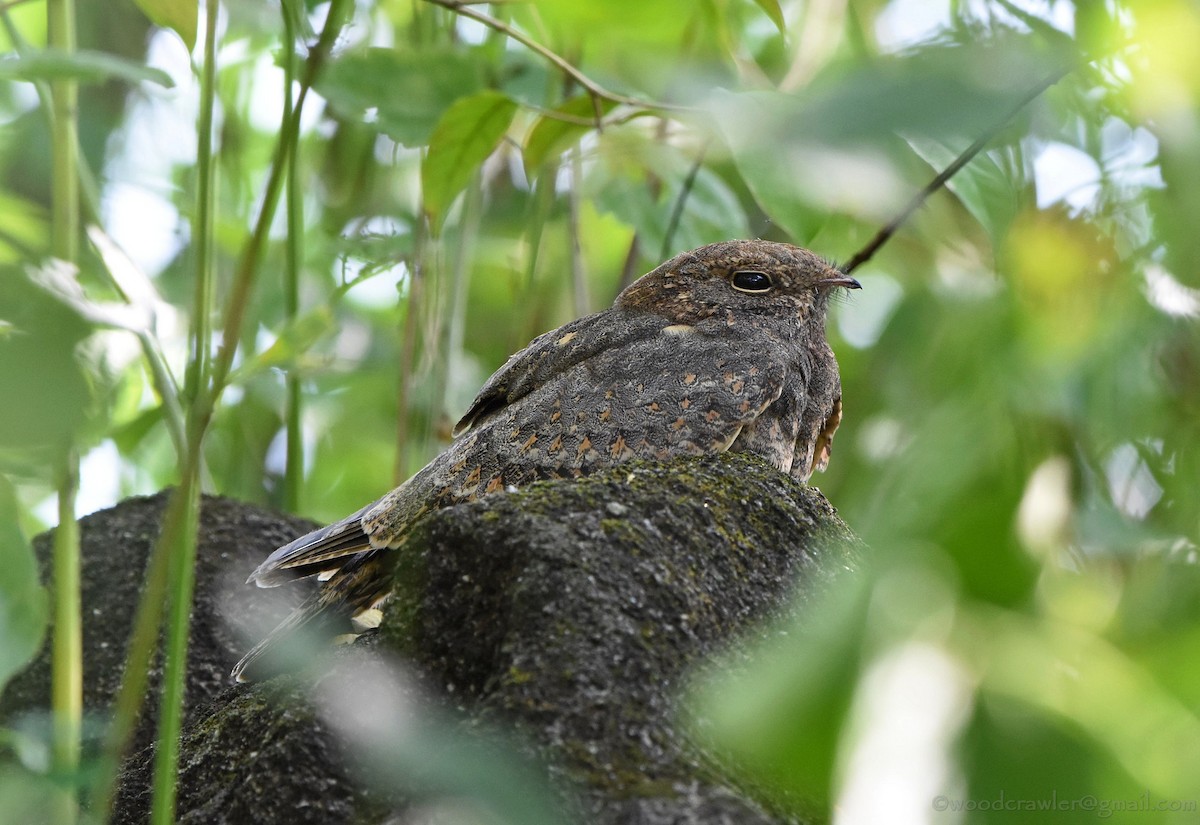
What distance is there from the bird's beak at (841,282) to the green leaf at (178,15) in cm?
183

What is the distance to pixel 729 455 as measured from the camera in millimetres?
2059

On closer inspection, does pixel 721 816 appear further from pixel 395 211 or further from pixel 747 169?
pixel 395 211

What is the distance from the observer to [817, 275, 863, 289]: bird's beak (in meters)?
2.70

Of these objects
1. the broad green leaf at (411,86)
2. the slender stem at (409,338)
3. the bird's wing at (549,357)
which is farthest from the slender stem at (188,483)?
the slender stem at (409,338)

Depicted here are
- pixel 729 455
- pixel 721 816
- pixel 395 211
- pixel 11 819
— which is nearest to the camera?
pixel 11 819

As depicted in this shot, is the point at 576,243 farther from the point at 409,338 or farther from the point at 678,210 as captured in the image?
the point at 409,338

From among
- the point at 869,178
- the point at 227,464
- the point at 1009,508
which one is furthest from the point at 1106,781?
the point at 227,464

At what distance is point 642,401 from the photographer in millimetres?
2271

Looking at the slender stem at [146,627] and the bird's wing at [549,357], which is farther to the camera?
the bird's wing at [549,357]

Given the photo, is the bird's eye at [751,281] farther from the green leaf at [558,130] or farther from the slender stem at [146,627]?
the slender stem at [146,627]

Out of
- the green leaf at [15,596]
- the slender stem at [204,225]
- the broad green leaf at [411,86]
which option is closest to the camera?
the green leaf at [15,596]

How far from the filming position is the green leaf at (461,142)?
2.04m

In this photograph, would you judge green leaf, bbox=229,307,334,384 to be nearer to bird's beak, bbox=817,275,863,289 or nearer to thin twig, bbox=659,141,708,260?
thin twig, bbox=659,141,708,260

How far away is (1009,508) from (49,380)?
0.41 metres
